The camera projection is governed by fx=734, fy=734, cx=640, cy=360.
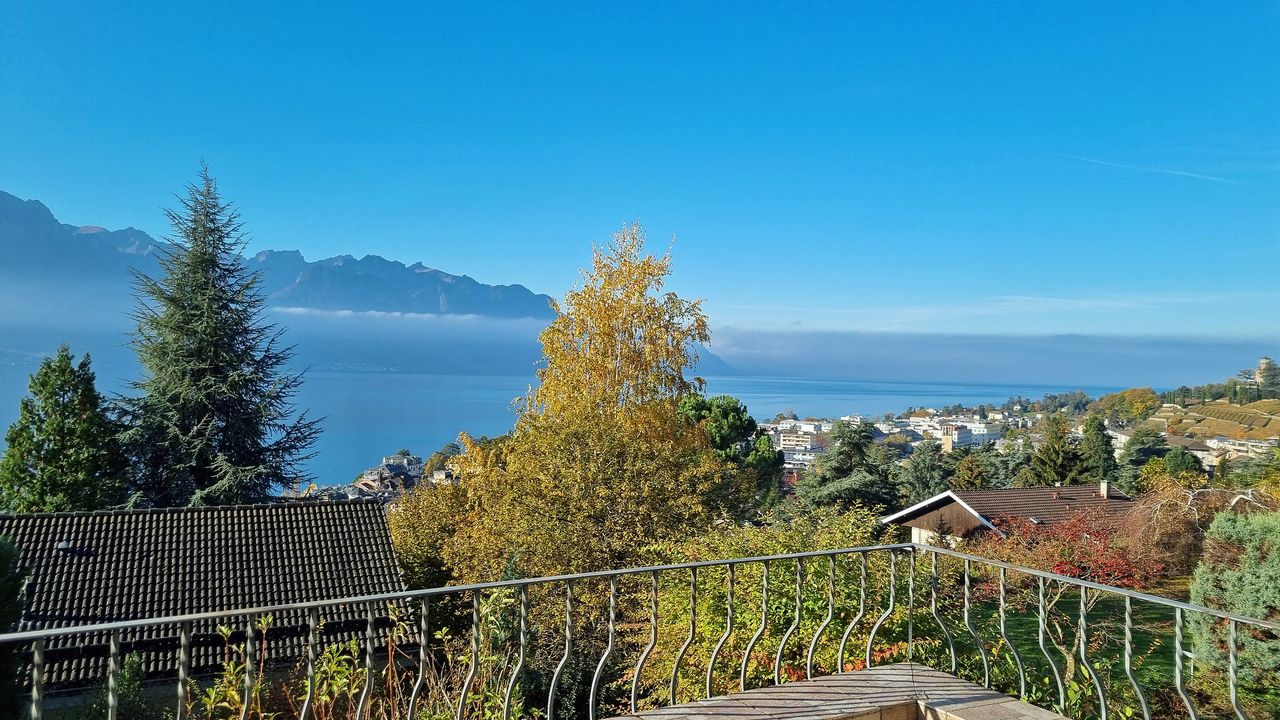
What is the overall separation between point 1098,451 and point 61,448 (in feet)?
135

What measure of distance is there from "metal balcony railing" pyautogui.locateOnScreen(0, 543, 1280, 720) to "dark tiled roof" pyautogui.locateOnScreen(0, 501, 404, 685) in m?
1.33

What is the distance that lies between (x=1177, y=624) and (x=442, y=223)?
60271 millimetres

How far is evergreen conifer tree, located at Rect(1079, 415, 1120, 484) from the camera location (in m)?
34.9

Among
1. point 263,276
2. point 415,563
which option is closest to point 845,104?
point 415,563

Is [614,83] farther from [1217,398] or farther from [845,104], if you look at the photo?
[1217,398]

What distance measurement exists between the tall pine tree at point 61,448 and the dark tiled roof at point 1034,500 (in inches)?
1035

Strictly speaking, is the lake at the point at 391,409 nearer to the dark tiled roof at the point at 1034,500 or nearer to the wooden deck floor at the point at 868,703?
the dark tiled roof at the point at 1034,500

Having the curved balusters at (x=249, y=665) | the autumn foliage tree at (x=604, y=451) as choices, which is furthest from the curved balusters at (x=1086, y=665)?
the autumn foliage tree at (x=604, y=451)

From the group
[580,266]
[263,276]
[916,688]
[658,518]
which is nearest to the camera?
[916,688]

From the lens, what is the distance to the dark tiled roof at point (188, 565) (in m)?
12.9

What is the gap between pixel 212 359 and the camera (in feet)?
75.3

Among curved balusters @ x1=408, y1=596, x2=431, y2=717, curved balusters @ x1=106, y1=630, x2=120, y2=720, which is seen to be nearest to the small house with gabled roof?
curved balusters @ x1=408, y1=596, x2=431, y2=717

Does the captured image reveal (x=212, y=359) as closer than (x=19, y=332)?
Yes

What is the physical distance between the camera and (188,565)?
46.9ft
